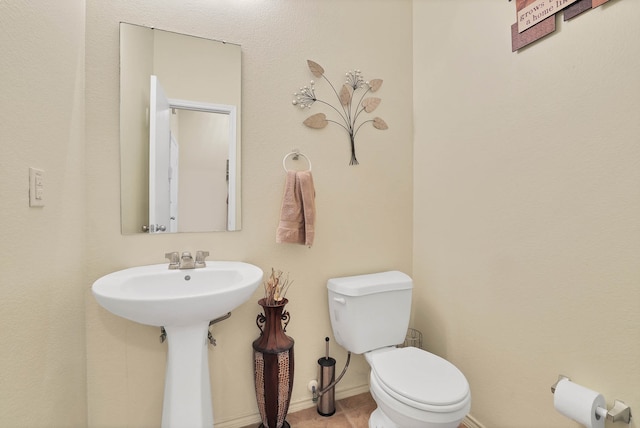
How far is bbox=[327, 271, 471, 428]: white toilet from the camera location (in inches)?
43.8

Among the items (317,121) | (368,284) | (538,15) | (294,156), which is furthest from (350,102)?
(368,284)

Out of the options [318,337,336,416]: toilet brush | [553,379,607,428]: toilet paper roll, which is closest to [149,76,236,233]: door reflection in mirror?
[318,337,336,416]: toilet brush

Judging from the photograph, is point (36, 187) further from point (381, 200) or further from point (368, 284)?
point (381, 200)

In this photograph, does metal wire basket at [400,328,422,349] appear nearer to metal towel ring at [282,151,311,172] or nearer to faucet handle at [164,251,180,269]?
metal towel ring at [282,151,311,172]

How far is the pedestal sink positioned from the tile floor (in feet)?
1.69

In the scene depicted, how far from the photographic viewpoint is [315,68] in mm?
1684

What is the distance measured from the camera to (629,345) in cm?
97

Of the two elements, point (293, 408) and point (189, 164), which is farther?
point (293, 408)

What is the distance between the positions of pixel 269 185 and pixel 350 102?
2.26ft

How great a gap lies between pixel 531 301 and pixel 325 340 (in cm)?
102

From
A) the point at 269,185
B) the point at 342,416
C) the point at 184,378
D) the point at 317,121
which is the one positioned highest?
the point at 317,121

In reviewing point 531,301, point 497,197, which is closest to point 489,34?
point 497,197

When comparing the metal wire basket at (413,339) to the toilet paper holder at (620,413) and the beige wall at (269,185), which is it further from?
the toilet paper holder at (620,413)

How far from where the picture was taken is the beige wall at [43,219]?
2.59 ft
